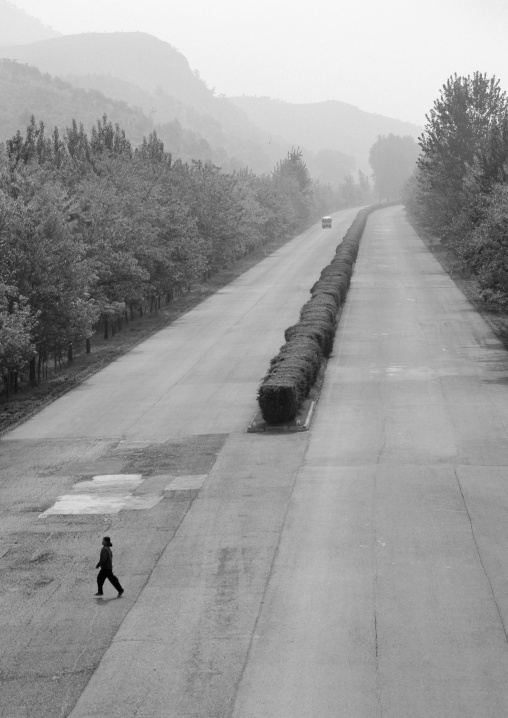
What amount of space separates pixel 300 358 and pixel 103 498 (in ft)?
43.2

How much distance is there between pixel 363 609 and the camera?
17.2m

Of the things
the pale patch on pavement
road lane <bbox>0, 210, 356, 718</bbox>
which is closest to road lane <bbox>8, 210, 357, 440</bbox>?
road lane <bbox>0, 210, 356, 718</bbox>

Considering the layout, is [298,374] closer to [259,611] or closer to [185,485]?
[185,485]

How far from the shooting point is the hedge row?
31.9 m

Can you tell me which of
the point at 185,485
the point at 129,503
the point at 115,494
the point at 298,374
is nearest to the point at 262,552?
the point at 129,503

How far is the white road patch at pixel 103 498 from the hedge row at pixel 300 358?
6.22 m

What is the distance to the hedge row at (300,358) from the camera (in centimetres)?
3189

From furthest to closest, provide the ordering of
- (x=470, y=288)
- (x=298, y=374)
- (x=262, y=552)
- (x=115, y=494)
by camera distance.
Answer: (x=470, y=288) < (x=298, y=374) < (x=115, y=494) < (x=262, y=552)

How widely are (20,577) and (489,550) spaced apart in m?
9.23

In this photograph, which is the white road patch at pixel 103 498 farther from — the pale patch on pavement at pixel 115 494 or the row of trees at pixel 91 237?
the row of trees at pixel 91 237

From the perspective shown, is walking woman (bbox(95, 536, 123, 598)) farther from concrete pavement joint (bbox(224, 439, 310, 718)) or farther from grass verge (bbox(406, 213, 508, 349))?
grass verge (bbox(406, 213, 508, 349))

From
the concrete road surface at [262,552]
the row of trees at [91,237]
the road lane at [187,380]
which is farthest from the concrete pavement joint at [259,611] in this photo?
Answer: the row of trees at [91,237]

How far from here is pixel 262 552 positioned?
20.5 m

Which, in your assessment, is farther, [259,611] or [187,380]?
[187,380]
